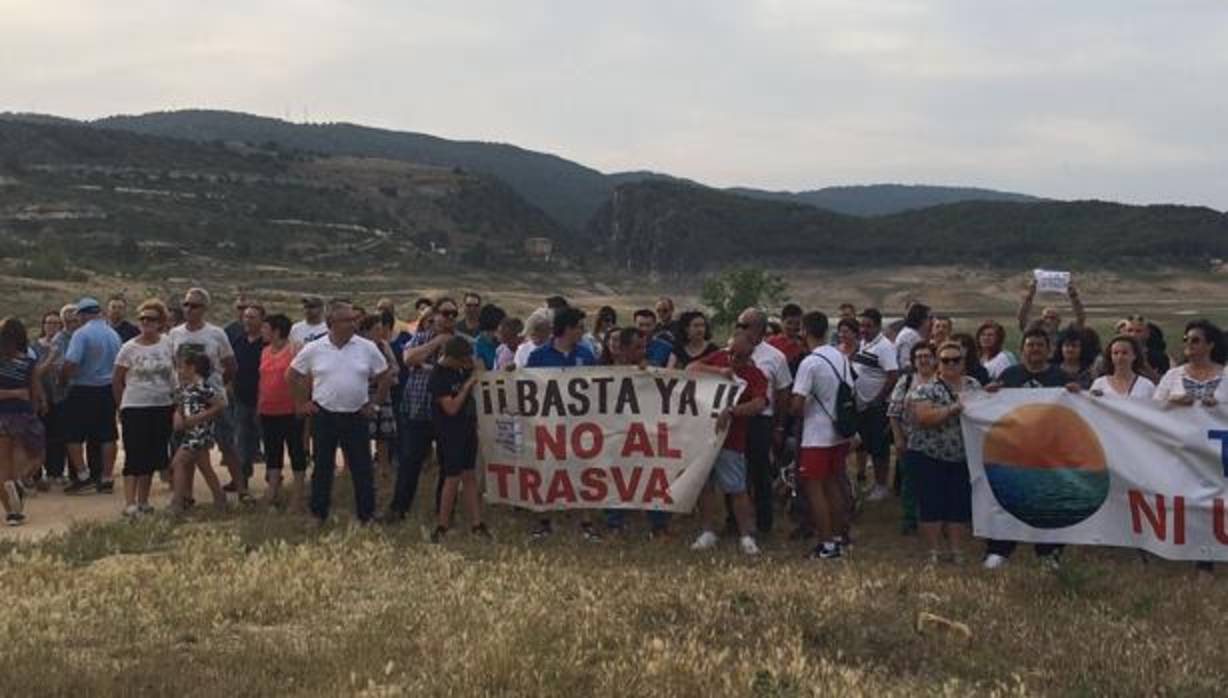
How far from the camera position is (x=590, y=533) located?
1034 cm

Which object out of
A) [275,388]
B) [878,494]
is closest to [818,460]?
[878,494]

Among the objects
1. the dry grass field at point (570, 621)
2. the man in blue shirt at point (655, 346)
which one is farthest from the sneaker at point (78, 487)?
the man in blue shirt at point (655, 346)

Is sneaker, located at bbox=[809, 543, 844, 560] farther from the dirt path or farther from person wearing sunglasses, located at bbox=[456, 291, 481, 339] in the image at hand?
the dirt path

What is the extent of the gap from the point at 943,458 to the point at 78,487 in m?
8.71

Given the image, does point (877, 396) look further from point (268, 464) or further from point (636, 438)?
point (268, 464)

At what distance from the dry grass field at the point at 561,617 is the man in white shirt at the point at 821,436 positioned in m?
0.34

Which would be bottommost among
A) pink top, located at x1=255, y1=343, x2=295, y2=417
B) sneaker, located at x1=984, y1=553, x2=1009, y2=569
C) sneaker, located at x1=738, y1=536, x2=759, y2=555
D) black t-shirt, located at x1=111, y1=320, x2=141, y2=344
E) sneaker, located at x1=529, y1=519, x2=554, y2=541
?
sneaker, located at x1=529, y1=519, x2=554, y2=541

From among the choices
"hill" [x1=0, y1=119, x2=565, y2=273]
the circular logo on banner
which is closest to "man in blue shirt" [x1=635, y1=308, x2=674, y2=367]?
the circular logo on banner

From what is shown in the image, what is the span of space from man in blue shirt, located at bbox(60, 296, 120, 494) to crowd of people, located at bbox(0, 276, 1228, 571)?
22mm

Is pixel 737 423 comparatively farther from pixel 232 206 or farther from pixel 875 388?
pixel 232 206

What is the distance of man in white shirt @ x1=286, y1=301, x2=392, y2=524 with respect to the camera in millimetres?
10477

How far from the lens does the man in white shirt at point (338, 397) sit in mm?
10477

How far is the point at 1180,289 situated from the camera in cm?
8300

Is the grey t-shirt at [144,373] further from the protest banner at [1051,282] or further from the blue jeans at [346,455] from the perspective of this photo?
the protest banner at [1051,282]
